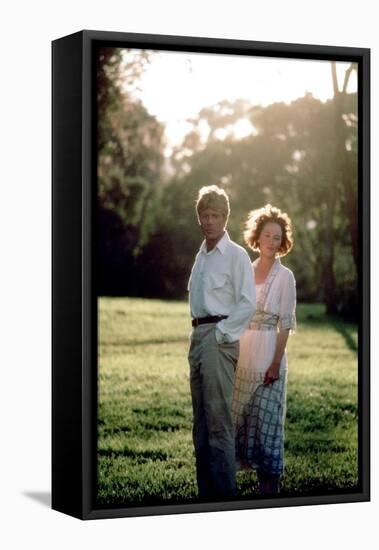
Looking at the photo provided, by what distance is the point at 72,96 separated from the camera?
1287cm

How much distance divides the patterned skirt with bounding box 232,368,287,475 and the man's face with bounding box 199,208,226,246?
97 cm

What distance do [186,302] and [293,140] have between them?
4.98 ft

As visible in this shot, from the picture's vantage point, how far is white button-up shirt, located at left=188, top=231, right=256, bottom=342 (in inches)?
520

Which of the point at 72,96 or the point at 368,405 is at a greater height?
the point at 72,96

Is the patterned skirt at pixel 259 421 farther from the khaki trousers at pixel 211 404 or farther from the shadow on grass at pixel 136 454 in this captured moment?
the shadow on grass at pixel 136 454

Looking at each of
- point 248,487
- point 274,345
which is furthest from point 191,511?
point 274,345

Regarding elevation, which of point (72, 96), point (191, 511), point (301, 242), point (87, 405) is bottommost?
point (191, 511)

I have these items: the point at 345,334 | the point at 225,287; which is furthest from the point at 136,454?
the point at 345,334

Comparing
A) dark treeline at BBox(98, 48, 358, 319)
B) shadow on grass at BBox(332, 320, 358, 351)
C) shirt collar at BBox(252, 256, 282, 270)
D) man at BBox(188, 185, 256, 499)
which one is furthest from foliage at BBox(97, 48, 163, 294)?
shadow on grass at BBox(332, 320, 358, 351)

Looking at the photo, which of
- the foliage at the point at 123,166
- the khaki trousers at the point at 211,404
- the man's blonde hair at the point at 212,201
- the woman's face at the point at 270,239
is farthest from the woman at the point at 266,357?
the foliage at the point at 123,166

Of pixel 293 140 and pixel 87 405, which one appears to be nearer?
pixel 87 405

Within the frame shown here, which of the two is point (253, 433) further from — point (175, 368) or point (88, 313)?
point (88, 313)

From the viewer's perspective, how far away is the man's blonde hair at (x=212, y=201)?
13375mm

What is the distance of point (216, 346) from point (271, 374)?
57 cm
